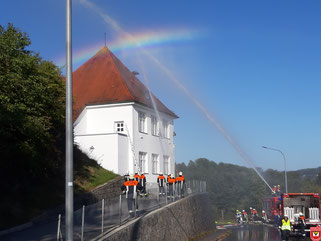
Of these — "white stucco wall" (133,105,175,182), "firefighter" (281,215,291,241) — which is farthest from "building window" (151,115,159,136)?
"firefighter" (281,215,291,241)

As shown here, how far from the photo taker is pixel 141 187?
22.0 metres

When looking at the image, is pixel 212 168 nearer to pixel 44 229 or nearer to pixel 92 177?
pixel 92 177

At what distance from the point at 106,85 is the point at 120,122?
16.3 feet

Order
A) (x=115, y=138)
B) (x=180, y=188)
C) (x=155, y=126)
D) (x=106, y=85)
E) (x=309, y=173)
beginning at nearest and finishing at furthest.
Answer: (x=180, y=188) → (x=115, y=138) → (x=106, y=85) → (x=155, y=126) → (x=309, y=173)

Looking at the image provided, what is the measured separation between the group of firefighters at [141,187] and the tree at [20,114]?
165 inches

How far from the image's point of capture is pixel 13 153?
1873 cm

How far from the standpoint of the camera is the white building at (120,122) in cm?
3689

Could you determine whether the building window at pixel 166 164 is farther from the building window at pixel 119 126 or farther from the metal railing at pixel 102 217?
the metal railing at pixel 102 217

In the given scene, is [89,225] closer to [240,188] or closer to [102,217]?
[102,217]

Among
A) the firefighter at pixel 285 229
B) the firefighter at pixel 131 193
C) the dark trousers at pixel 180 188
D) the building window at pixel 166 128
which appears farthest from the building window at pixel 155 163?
the firefighter at pixel 285 229

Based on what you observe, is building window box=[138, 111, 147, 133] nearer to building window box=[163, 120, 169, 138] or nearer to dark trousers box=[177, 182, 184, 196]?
building window box=[163, 120, 169, 138]

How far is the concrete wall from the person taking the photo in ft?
56.4

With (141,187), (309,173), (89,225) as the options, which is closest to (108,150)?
(141,187)

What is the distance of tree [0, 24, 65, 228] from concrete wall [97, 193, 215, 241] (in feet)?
17.0
